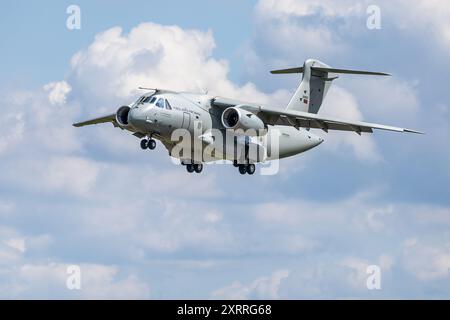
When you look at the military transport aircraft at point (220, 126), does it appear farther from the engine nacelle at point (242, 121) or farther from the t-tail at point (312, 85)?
the t-tail at point (312, 85)

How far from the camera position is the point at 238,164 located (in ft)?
158

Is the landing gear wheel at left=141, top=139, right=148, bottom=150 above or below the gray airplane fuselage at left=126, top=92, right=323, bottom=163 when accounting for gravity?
below

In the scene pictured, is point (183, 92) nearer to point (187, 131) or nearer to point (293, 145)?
point (187, 131)

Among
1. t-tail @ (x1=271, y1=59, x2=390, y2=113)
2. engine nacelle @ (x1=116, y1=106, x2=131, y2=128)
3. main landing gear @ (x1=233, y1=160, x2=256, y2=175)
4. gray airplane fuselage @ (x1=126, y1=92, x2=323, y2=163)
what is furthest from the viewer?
t-tail @ (x1=271, y1=59, x2=390, y2=113)

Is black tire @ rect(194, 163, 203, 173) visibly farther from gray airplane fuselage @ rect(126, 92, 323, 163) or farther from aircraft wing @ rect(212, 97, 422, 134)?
aircraft wing @ rect(212, 97, 422, 134)

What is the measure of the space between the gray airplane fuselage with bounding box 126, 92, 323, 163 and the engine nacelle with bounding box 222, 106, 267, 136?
0.38m

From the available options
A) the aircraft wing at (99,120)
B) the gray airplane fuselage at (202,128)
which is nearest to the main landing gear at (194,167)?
the gray airplane fuselage at (202,128)

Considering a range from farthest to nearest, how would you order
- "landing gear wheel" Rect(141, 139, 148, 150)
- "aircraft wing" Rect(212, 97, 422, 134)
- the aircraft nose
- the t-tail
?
1. the t-tail
2. "aircraft wing" Rect(212, 97, 422, 134)
3. "landing gear wheel" Rect(141, 139, 148, 150)
4. the aircraft nose

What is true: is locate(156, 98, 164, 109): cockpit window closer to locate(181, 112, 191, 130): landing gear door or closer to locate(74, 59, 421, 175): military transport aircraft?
locate(74, 59, 421, 175): military transport aircraft

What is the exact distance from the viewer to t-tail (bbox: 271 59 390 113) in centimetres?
5278

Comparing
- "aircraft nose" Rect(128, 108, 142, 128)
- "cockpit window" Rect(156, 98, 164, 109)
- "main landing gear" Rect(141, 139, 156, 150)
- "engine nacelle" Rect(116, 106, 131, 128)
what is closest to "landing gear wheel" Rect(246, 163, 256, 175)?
"main landing gear" Rect(141, 139, 156, 150)

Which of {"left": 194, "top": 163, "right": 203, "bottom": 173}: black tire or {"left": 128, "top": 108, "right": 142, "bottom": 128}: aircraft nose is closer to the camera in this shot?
{"left": 128, "top": 108, "right": 142, "bottom": 128}: aircraft nose

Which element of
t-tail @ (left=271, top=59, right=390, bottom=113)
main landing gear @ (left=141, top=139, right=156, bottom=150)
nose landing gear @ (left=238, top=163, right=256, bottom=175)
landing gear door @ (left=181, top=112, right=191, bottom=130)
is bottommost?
main landing gear @ (left=141, top=139, right=156, bottom=150)

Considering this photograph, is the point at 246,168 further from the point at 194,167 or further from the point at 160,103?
the point at 160,103
